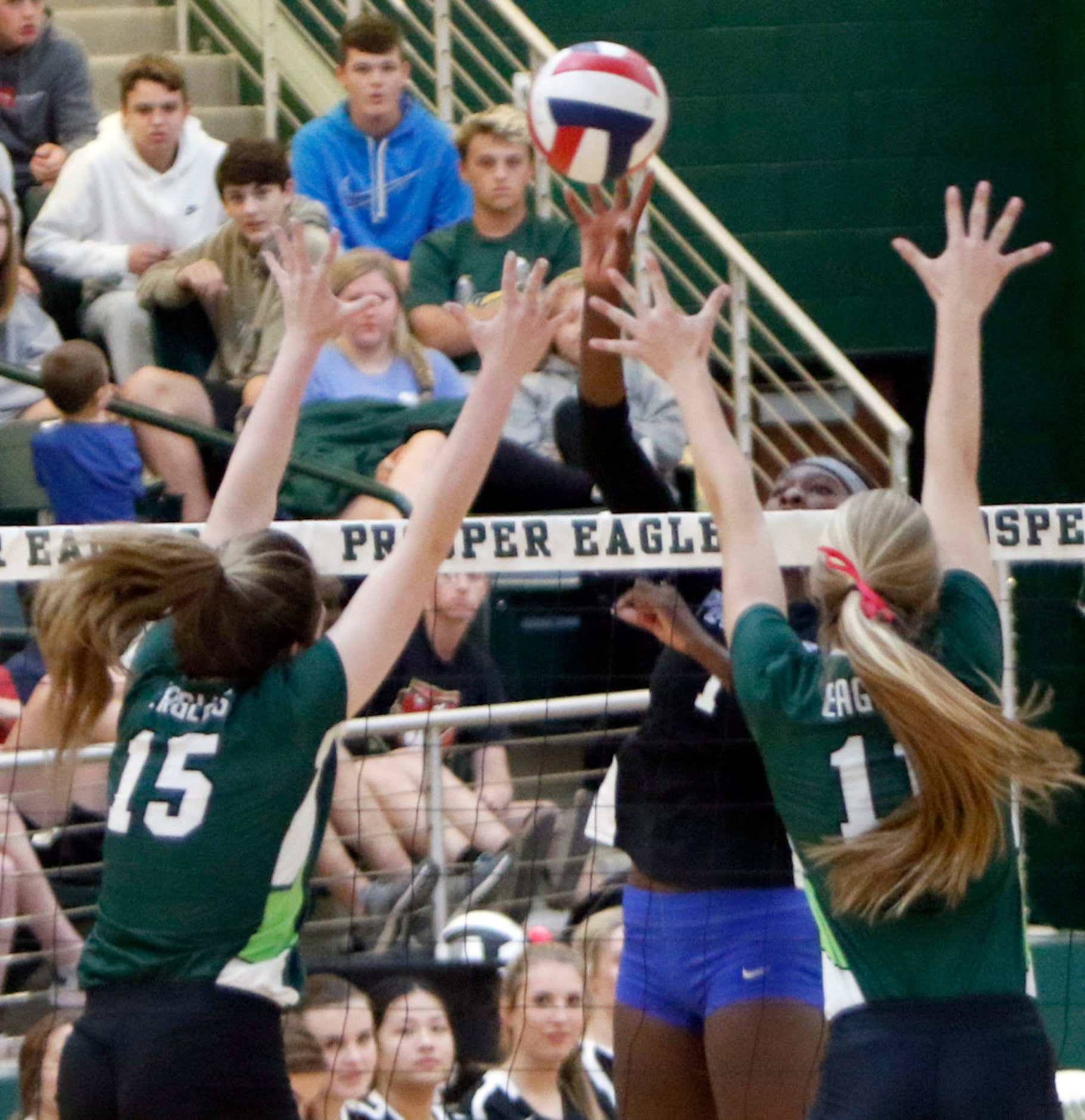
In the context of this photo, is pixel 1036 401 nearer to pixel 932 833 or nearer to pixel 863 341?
pixel 863 341

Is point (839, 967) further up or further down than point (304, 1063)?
further up

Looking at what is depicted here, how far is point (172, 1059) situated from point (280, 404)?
1072mm

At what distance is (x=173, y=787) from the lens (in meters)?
2.94

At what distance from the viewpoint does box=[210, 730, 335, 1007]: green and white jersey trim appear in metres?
2.95

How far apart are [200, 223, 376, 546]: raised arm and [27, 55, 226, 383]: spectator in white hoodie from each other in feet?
11.6

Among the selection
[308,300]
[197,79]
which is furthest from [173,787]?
[197,79]

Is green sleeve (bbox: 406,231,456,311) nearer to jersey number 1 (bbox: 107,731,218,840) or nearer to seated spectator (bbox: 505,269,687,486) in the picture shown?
seated spectator (bbox: 505,269,687,486)

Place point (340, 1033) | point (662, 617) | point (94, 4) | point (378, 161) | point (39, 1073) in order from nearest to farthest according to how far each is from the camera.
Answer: point (662, 617)
point (39, 1073)
point (340, 1033)
point (378, 161)
point (94, 4)

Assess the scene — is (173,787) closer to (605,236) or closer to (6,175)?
(605,236)

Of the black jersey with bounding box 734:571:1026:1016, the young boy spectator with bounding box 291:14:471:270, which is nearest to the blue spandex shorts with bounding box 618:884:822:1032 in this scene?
the black jersey with bounding box 734:571:1026:1016

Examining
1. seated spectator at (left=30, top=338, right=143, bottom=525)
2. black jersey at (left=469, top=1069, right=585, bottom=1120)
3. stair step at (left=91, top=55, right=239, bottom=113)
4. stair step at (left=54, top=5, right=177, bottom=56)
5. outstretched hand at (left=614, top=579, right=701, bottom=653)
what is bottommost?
black jersey at (left=469, top=1069, right=585, bottom=1120)

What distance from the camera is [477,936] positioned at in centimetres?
503

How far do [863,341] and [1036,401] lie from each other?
791 mm

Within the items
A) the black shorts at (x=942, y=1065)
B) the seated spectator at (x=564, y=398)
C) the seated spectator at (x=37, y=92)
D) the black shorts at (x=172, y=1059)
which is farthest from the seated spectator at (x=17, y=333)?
the black shorts at (x=942, y=1065)
